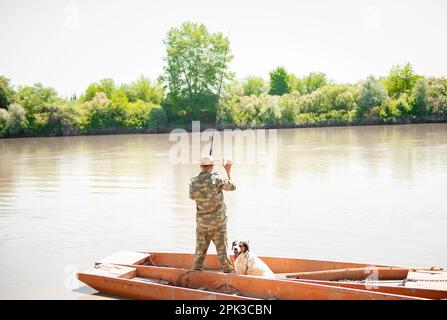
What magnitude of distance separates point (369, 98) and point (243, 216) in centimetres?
6012

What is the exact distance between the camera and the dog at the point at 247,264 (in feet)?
24.3

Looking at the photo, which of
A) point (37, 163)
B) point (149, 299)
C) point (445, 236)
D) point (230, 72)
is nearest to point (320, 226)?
point (445, 236)

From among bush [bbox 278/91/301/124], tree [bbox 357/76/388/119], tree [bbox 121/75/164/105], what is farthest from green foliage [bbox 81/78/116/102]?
tree [bbox 357/76/388/119]

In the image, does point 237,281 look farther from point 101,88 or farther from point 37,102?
point 101,88

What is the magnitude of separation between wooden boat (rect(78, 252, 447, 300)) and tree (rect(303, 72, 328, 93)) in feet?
349

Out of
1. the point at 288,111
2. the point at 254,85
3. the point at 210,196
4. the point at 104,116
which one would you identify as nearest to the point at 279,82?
the point at 254,85

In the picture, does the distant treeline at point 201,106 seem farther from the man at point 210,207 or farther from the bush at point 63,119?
the man at point 210,207

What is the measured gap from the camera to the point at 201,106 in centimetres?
7194

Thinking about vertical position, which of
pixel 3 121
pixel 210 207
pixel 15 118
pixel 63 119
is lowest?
pixel 210 207

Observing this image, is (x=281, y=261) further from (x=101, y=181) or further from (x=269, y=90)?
(x=269, y=90)

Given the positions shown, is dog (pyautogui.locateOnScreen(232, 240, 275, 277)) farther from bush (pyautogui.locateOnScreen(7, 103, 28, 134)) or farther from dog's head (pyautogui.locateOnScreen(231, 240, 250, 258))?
bush (pyautogui.locateOnScreen(7, 103, 28, 134))

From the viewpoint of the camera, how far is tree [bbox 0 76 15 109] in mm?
70188

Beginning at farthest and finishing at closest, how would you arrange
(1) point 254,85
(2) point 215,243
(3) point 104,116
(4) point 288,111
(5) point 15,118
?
(1) point 254,85 → (3) point 104,116 → (4) point 288,111 → (5) point 15,118 → (2) point 215,243
